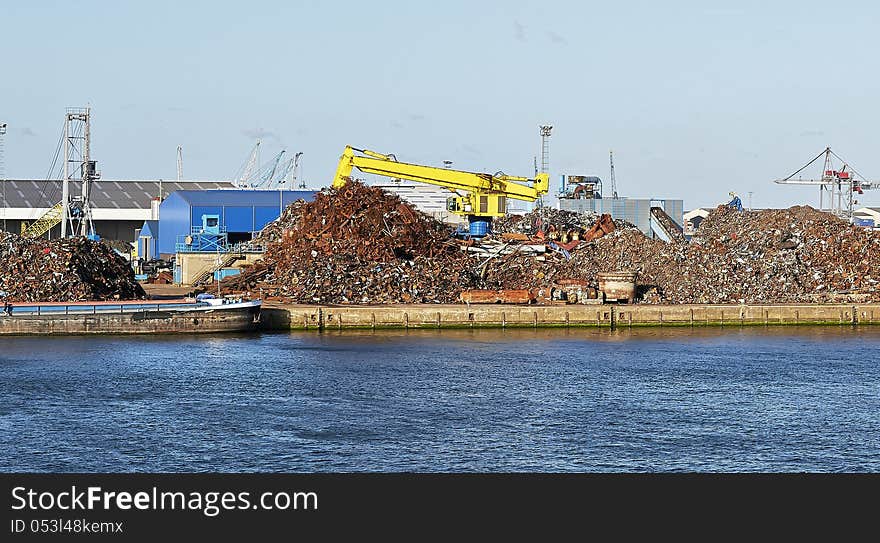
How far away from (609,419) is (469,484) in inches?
290

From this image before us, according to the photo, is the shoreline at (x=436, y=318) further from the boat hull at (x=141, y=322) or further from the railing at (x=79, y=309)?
the railing at (x=79, y=309)

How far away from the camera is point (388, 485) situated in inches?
879

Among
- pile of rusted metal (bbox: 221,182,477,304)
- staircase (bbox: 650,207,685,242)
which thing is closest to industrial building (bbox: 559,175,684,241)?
staircase (bbox: 650,207,685,242)

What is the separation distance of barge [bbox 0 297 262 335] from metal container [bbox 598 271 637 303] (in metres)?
15.4

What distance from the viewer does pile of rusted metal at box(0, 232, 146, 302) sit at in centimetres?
5144

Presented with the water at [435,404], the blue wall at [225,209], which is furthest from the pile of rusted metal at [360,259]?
the blue wall at [225,209]

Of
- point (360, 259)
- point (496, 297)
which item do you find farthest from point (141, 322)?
point (496, 297)

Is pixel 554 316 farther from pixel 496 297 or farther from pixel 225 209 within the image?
pixel 225 209

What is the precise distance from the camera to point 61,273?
171 feet

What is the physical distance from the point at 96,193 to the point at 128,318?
55371 mm

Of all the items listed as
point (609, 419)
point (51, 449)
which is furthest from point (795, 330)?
point (51, 449)

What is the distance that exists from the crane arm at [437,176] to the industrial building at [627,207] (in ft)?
46.7

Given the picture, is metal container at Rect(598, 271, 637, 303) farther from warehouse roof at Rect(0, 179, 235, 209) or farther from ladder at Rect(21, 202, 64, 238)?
warehouse roof at Rect(0, 179, 235, 209)

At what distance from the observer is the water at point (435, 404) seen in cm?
2511
